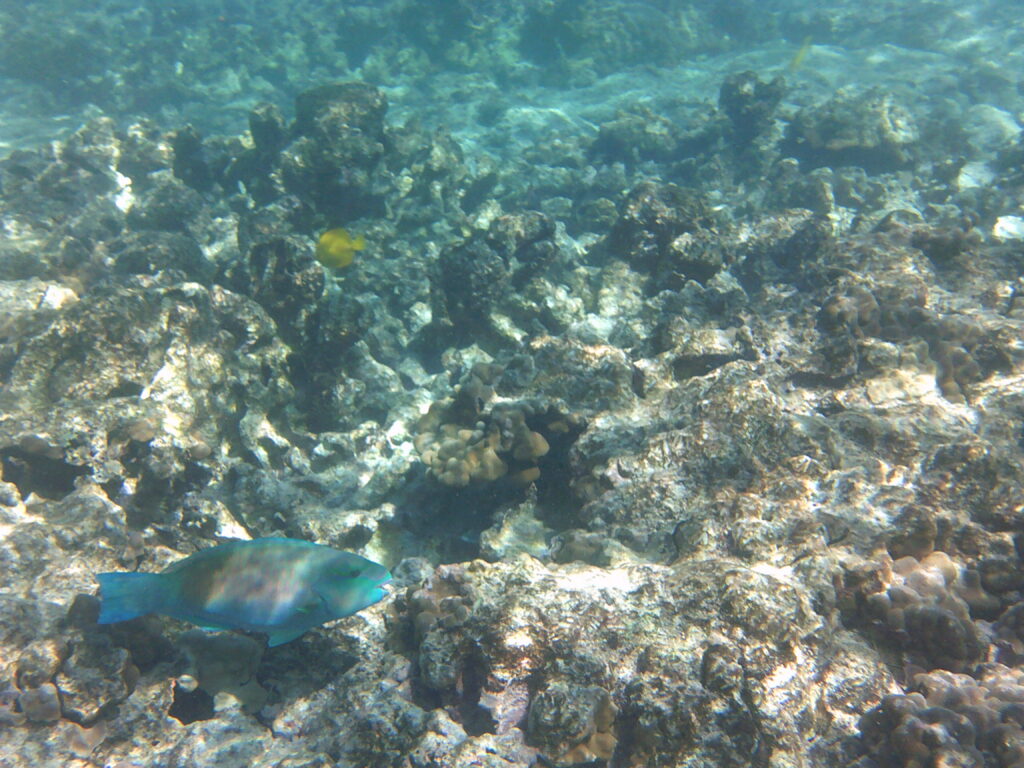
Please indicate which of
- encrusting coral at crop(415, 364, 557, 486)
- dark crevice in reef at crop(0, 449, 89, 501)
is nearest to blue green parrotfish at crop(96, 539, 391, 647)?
encrusting coral at crop(415, 364, 557, 486)

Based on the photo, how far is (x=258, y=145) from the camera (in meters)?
9.84

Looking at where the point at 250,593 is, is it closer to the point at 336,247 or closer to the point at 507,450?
the point at 507,450

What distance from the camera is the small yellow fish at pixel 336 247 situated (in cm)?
571

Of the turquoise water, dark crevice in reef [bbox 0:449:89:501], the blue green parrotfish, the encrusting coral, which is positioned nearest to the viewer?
the blue green parrotfish

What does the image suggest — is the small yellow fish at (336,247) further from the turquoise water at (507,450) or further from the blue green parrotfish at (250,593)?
the blue green parrotfish at (250,593)

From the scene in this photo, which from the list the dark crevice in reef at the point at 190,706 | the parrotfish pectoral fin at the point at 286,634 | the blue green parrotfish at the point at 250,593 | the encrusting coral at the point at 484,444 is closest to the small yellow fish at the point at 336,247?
the encrusting coral at the point at 484,444

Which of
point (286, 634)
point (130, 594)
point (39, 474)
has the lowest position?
point (39, 474)

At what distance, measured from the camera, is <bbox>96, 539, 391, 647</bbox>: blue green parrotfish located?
7.45 feet

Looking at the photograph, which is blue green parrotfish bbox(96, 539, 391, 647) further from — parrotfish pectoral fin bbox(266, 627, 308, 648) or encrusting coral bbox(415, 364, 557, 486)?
encrusting coral bbox(415, 364, 557, 486)

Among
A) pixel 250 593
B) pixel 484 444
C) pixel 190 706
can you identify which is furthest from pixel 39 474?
pixel 484 444

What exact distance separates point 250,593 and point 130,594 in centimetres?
53

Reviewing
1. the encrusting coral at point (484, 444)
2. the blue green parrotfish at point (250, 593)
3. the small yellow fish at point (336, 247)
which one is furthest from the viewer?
the small yellow fish at point (336, 247)

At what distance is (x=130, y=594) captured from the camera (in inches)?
91.1

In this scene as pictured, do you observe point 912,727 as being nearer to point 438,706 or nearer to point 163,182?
point 438,706
